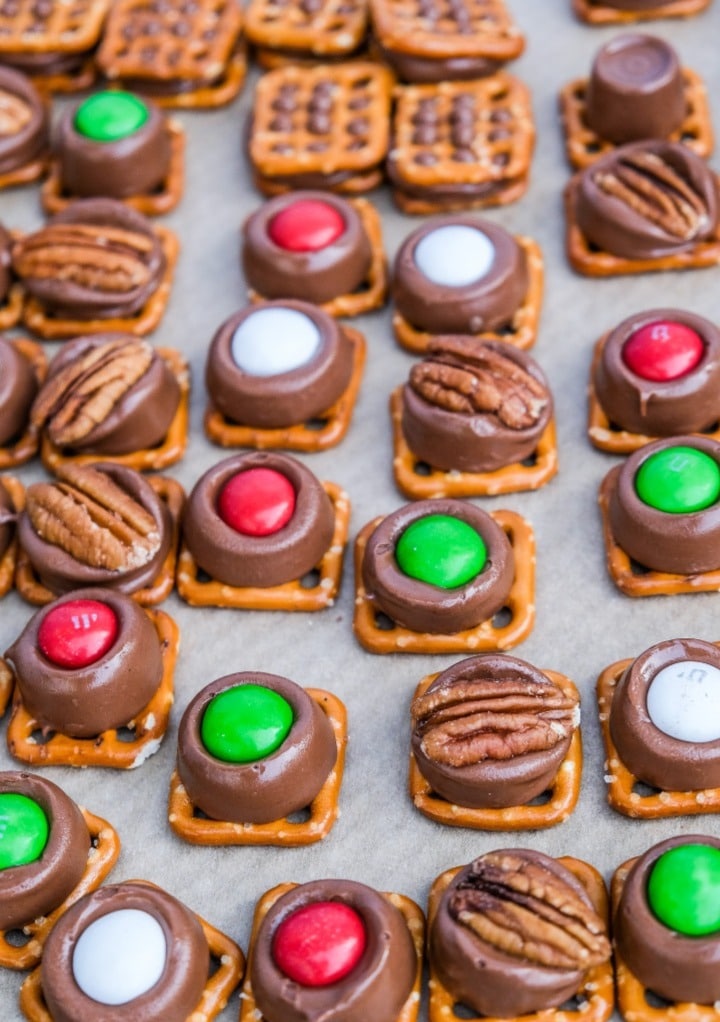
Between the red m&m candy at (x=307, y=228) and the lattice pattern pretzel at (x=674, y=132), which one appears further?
the lattice pattern pretzel at (x=674, y=132)

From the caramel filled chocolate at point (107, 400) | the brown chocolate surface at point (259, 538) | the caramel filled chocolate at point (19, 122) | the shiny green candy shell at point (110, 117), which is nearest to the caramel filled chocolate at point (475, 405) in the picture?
the brown chocolate surface at point (259, 538)

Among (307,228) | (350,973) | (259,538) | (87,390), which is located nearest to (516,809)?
(350,973)

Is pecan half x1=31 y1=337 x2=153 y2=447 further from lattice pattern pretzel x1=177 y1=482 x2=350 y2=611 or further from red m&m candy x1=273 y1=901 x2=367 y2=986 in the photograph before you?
red m&m candy x1=273 y1=901 x2=367 y2=986

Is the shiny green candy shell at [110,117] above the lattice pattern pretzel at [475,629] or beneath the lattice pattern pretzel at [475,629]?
above

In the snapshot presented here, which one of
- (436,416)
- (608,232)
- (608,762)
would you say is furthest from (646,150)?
(608,762)

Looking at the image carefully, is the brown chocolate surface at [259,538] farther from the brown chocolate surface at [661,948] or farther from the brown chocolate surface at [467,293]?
the brown chocolate surface at [661,948]

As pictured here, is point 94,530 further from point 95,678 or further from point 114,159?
point 114,159

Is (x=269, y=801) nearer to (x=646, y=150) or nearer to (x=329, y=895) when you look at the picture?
(x=329, y=895)

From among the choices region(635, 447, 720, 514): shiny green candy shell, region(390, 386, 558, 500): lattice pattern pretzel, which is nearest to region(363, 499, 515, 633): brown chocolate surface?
region(390, 386, 558, 500): lattice pattern pretzel
